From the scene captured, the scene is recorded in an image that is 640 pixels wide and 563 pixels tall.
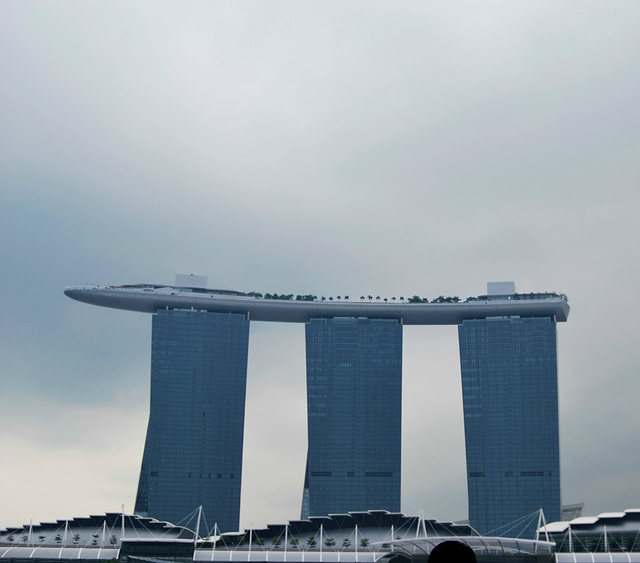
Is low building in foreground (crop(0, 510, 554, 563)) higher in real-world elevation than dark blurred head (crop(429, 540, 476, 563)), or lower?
lower

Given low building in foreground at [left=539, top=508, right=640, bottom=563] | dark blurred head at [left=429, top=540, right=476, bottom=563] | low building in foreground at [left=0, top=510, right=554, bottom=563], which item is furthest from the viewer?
low building in foreground at [left=539, top=508, right=640, bottom=563]

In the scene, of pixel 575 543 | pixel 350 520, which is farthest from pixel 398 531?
pixel 575 543

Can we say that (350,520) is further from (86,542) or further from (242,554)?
(86,542)

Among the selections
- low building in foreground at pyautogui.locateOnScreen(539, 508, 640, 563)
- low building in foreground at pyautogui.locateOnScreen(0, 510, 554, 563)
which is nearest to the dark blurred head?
low building in foreground at pyautogui.locateOnScreen(0, 510, 554, 563)

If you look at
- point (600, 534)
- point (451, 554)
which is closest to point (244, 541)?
point (600, 534)

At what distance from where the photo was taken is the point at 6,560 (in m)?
145

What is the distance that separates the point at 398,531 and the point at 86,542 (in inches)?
2026

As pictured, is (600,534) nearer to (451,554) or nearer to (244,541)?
(244,541)

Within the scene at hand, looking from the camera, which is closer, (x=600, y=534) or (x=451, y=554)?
(x=451, y=554)

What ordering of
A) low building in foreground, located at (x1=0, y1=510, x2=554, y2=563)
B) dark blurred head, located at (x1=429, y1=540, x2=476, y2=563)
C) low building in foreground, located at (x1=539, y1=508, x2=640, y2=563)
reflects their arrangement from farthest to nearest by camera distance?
1. low building in foreground, located at (x1=539, y1=508, x2=640, y2=563)
2. low building in foreground, located at (x1=0, y1=510, x2=554, y2=563)
3. dark blurred head, located at (x1=429, y1=540, x2=476, y2=563)

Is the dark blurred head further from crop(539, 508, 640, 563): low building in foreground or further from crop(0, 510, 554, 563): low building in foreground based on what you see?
crop(539, 508, 640, 563): low building in foreground

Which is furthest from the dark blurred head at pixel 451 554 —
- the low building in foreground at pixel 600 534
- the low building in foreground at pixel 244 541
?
the low building in foreground at pixel 600 534

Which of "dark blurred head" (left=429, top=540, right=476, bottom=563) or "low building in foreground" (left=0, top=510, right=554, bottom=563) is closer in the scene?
"dark blurred head" (left=429, top=540, right=476, bottom=563)

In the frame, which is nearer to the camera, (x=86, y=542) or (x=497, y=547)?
(x=497, y=547)
